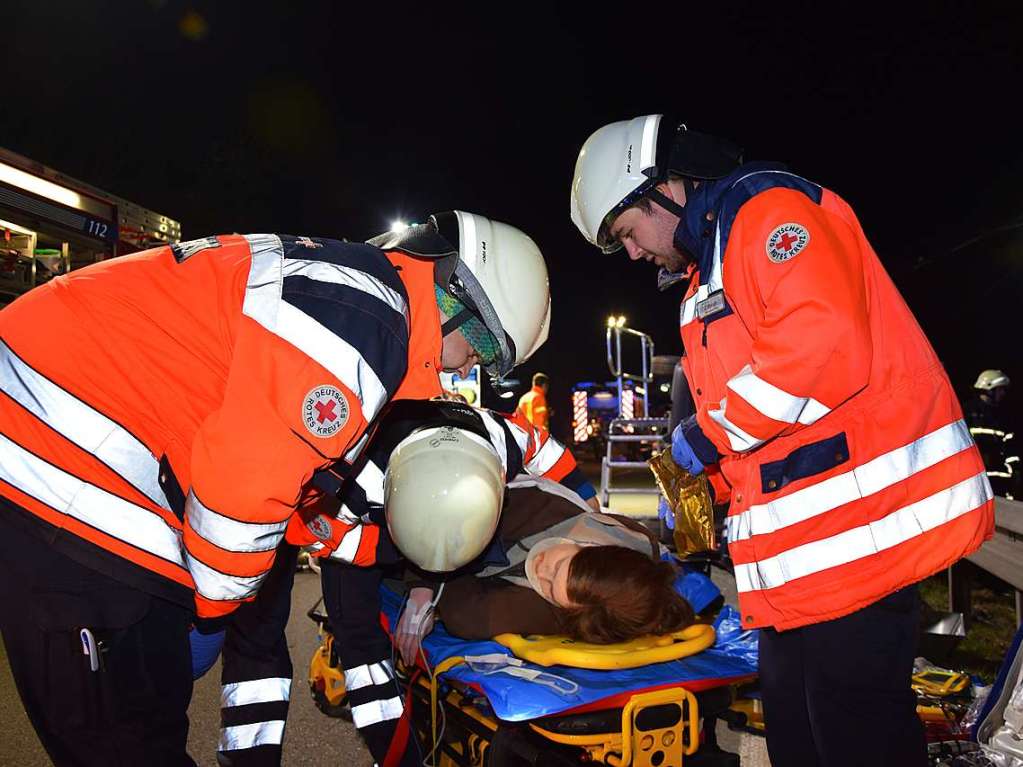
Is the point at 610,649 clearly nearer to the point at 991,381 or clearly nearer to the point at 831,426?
the point at 831,426

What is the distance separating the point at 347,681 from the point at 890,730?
194cm

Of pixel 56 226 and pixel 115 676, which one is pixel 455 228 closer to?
pixel 115 676

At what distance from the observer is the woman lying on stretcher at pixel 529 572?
7.56ft

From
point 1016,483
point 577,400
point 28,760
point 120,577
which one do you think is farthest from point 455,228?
point 577,400

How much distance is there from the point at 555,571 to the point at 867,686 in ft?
4.27

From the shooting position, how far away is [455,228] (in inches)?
84.3

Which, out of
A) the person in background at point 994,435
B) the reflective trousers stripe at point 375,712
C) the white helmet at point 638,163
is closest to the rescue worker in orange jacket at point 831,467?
the white helmet at point 638,163

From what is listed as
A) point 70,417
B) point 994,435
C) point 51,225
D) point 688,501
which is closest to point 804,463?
point 688,501

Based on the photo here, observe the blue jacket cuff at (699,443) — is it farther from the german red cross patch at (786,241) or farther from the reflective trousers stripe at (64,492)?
the reflective trousers stripe at (64,492)

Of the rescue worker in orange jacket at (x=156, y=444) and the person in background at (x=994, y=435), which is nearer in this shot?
the rescue worker in orange jacket at (x=156, y=444)

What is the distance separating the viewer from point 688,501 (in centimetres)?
243

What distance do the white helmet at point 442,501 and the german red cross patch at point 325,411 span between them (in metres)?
1.00

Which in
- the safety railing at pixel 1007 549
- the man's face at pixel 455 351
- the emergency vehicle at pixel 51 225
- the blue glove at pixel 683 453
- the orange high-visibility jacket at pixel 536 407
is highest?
the emergency vehicle at pixel 51 225

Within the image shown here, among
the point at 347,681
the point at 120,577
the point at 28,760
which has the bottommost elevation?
the point at 28,760
